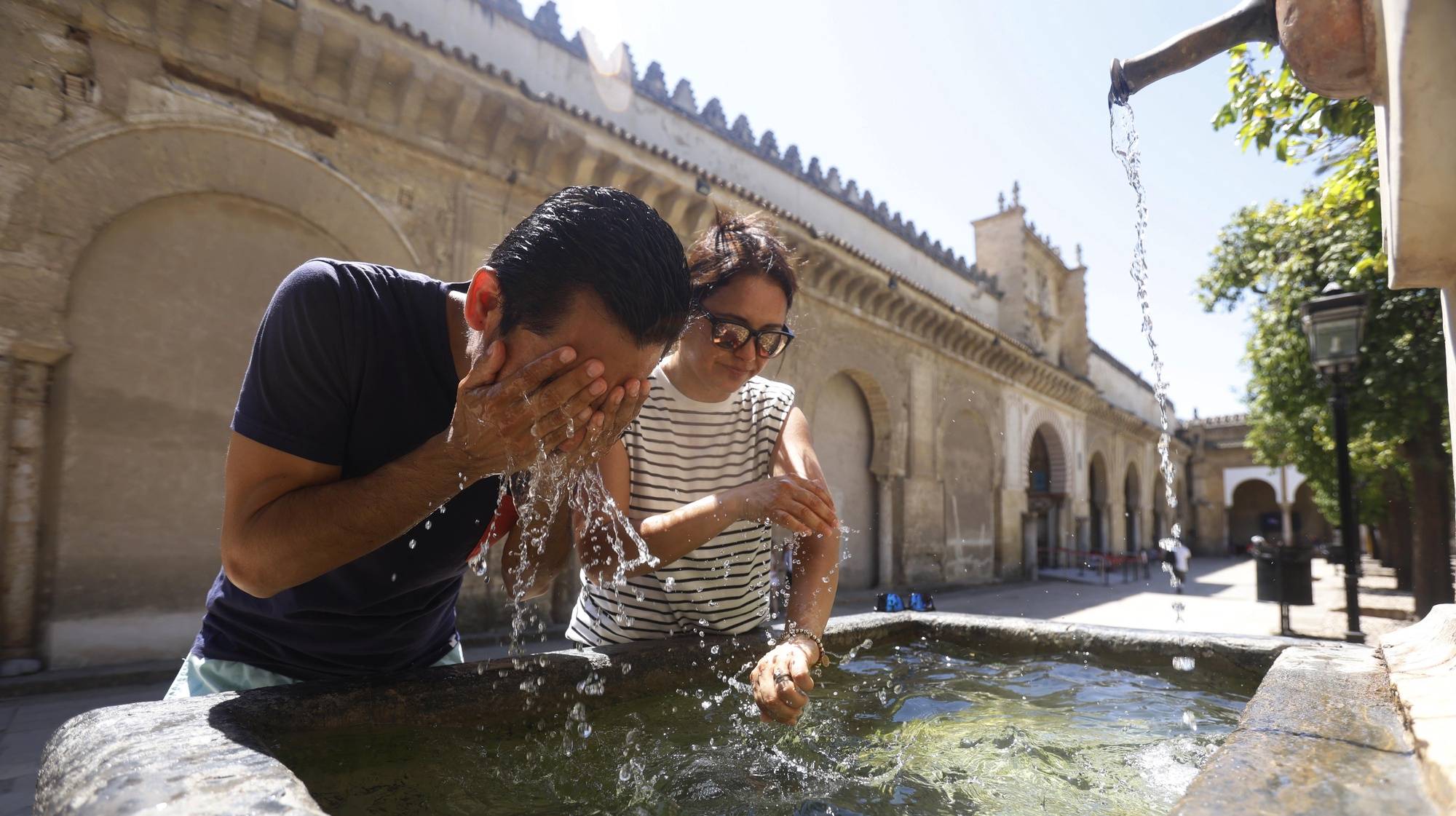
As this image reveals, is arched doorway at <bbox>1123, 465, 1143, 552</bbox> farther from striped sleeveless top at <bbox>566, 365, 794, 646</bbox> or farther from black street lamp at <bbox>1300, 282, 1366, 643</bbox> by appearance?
striped sleeveless top at <bbox>566, 365, 794, 646</bbox>

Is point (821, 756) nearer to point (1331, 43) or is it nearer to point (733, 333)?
point (733, 333)

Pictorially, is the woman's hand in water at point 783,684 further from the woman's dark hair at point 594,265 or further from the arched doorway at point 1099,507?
the arched doorway at point 1099,507

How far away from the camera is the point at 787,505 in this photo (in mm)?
1644

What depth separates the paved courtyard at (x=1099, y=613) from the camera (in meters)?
3.64

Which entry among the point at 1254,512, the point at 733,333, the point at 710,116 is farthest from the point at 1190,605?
the point at 1254,512

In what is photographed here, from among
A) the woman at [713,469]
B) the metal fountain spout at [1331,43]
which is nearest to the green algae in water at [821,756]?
the woman at [713,469]

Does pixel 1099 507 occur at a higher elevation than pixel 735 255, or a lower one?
lower

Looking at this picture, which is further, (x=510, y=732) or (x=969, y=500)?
(x=969, y=500)

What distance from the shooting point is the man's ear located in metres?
1.27

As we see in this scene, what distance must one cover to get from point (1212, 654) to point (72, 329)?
22.8 feet

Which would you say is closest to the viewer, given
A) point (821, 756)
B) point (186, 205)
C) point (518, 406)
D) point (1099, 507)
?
point (518, 406)

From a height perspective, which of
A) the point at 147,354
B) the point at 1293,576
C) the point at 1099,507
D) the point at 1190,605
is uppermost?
the point at 147,354

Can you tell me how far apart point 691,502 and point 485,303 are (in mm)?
869

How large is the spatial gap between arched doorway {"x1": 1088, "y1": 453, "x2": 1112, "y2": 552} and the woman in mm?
24663
